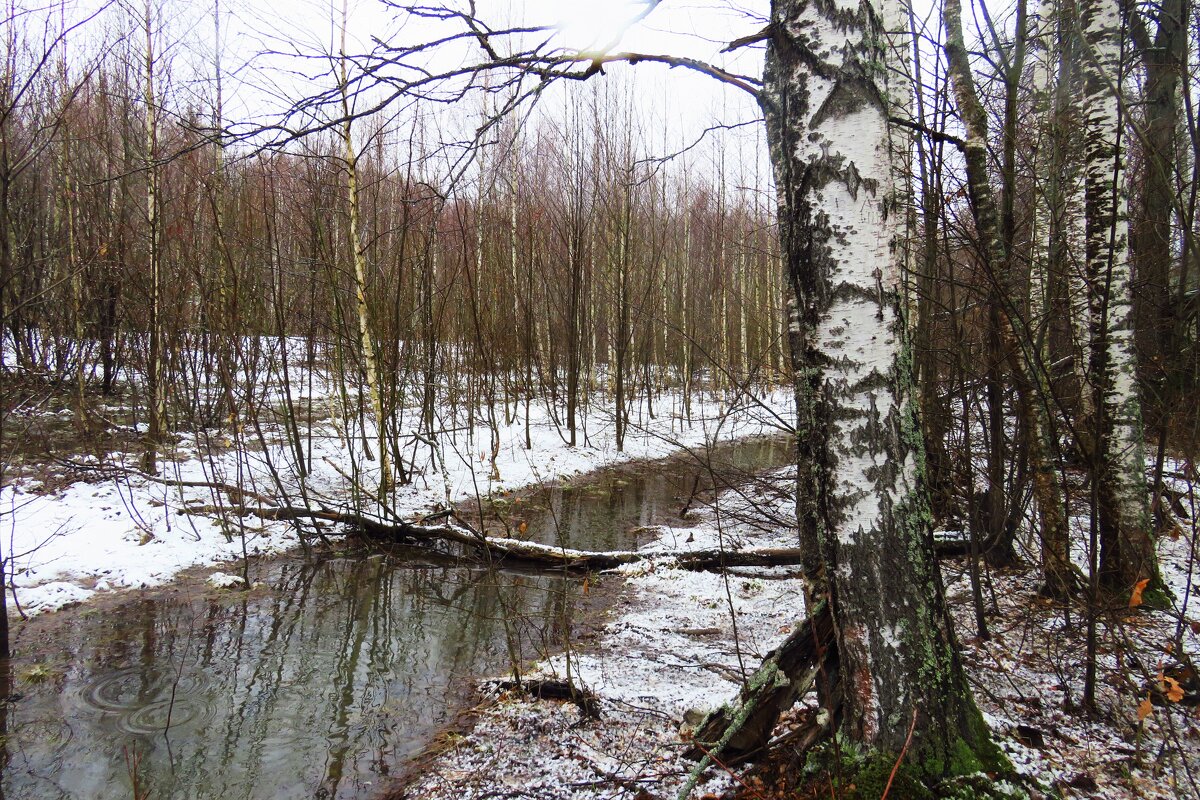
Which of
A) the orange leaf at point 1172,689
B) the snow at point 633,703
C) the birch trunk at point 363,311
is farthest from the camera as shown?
the birch trunk at point 363,311

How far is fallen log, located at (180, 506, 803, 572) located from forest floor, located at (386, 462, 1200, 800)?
0.98 metres

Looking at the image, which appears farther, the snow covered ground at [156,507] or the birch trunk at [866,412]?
the snow covered ground at [156,507]

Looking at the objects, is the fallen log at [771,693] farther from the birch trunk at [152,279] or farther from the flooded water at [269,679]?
the birch trunk at [152,279]

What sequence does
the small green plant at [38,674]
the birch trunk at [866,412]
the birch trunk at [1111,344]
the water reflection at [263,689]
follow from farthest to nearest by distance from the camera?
the small green plant at [38,674]
the birch trunk at [1111,344]
the water reflection at [263,689]
the birch trunk at [866,412]

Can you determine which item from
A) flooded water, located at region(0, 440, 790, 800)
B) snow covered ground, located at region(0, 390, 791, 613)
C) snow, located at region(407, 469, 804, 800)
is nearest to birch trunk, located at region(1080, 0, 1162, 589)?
snow covered ground, located at region(0, 390, 791, 613)

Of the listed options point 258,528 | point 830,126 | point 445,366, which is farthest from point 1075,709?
point 445,366

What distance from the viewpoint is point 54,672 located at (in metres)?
4.36

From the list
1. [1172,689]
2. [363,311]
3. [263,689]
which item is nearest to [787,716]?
A: [1172,689]

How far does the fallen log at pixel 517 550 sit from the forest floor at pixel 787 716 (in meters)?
0.98

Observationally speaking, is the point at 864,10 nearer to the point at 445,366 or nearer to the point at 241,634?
the point at 241,634

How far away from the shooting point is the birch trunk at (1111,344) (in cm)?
382

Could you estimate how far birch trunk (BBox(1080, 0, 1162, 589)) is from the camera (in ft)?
12.5

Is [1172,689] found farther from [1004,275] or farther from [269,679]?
[269,679]

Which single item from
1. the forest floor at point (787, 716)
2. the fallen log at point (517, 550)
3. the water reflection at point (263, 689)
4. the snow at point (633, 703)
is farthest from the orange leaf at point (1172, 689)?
the water reflection at point (263, 689)
